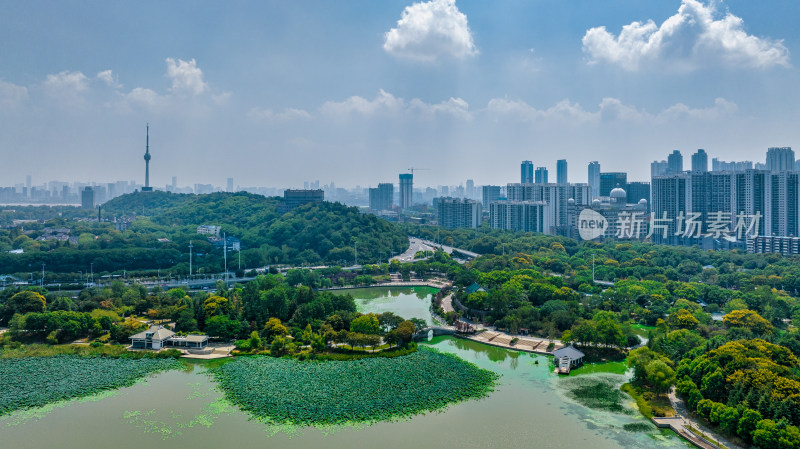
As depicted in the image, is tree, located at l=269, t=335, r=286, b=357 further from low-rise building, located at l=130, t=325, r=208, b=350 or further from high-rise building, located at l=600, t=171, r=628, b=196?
high-rise building, located at l=600, t=171, r=628, b=196

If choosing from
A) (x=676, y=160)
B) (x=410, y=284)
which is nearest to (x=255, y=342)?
(x=410, y=284)

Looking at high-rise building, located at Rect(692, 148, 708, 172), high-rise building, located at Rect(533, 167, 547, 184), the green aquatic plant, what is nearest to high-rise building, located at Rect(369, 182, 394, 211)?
high-rise building, located at Rect(533, 167, 547, 184)

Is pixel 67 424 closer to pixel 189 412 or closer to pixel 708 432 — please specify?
pixel 189 412

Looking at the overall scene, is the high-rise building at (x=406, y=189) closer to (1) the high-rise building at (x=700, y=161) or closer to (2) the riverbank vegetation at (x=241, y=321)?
(1) the high-rise building at (x=700, y=161)

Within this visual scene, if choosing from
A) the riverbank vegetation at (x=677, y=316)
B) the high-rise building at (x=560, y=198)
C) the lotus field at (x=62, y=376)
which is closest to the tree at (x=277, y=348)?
the lotus field at (x=62, y=376)

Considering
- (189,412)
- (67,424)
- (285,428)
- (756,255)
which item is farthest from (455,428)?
(756,255)

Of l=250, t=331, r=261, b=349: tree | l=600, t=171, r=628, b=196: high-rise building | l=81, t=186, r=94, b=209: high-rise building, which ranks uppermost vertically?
l=600, t=171, r=628, b=196: high-rise building
